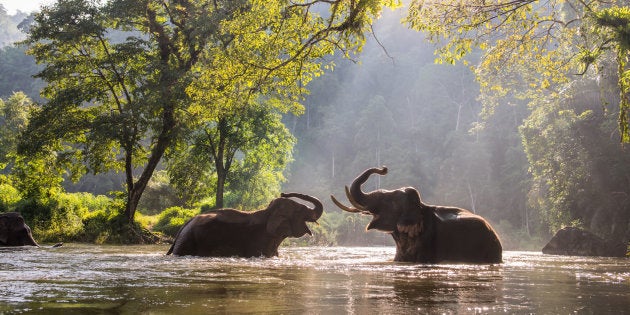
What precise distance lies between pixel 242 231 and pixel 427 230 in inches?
138

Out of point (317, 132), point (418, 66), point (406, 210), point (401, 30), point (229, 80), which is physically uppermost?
point (401, 30)

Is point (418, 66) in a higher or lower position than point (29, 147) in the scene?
higher

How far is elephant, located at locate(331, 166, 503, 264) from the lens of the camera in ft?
33.7

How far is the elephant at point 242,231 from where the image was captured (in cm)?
1068

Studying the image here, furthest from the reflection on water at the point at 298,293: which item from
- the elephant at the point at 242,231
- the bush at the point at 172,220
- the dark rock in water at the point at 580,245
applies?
the bush at the point at 172,220

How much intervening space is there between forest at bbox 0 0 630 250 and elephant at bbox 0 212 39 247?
569cm

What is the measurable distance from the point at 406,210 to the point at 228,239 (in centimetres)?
340

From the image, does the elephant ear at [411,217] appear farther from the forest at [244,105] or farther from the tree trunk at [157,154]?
the tree trunk at [157,154]

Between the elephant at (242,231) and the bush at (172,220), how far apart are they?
17304 mm

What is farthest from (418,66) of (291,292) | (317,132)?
(291,292)

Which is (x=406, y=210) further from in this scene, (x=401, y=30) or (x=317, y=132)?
(x=401, y=30)

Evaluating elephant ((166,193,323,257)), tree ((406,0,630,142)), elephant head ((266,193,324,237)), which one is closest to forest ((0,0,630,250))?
tree ((406,0,630,142))

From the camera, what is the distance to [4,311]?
3521 millimetres

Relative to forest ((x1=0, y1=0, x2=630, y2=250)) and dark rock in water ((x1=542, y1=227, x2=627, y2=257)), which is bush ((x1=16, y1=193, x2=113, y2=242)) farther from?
dark rock in water ((x1=542, y1=227, x2=627, y2=257))
